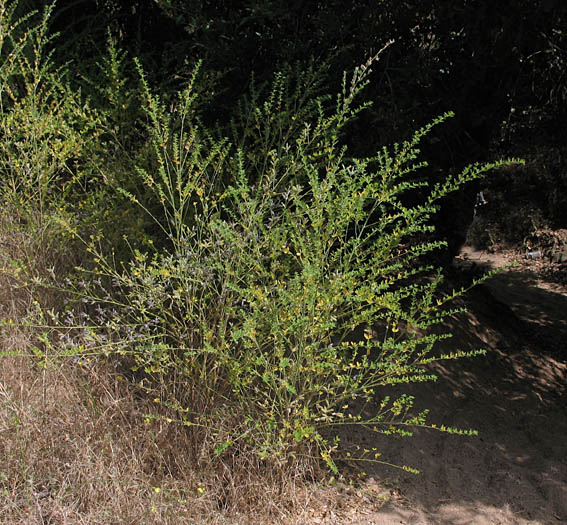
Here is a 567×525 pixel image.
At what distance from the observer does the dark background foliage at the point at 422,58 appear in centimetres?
445

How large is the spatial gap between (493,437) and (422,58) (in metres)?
2.55

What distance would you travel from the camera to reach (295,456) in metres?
3.39

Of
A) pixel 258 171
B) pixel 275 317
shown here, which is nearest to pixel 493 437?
pixel 275 317

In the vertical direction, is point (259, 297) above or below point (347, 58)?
below

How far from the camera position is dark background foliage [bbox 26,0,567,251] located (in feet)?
14.6

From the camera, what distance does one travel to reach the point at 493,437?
429cm

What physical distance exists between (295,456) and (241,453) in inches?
11.0

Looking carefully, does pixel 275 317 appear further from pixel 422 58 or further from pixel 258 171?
pixel 422 58

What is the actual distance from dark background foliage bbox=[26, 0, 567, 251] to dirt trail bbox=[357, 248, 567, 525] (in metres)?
1.32

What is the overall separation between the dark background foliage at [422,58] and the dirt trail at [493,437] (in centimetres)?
132

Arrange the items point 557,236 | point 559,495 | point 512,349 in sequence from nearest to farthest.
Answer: point 559,495, point 512,349, point 557,236

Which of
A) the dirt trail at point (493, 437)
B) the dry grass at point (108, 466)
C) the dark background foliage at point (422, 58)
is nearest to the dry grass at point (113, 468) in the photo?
the dry grass at point (108, 466)

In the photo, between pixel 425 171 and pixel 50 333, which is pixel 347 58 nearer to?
pixel 425 171

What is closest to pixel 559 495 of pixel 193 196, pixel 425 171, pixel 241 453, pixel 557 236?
pixel 241 453
